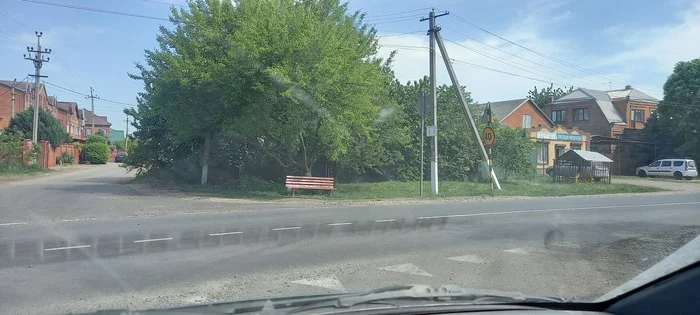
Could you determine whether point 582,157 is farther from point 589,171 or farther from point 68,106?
point 68,106

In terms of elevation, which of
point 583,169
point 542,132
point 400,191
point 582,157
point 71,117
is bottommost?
point 400,191

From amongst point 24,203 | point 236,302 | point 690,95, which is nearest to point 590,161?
point 690,95

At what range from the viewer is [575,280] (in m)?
7.28

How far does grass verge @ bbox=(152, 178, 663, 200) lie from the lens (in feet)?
74.6

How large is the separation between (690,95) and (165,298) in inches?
1787

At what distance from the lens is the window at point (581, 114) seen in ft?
190

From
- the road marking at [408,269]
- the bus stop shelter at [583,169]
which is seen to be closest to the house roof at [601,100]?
the bus stop shelter at [583,169]

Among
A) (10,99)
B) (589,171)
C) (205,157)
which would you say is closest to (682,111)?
(589,171)

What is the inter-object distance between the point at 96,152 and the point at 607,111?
51462 mm

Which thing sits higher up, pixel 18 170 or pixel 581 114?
pixel 581 114

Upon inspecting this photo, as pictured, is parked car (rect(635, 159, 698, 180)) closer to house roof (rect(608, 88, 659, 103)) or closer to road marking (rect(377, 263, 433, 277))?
house roof (rect(608, 88, 659, 103))

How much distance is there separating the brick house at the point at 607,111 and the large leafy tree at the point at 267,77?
106 feet

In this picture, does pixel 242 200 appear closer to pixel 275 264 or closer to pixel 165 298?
pixel 275 264

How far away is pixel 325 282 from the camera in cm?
708
